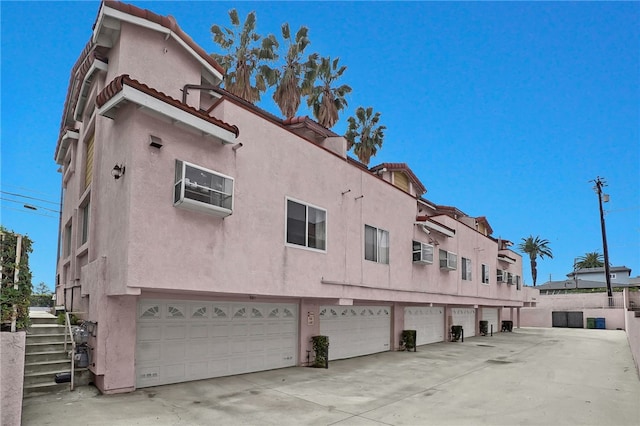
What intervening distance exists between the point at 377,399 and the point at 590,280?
7870 cm

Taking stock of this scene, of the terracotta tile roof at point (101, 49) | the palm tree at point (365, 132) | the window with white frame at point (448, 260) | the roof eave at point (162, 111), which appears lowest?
the window with white frame at point (448, 260)

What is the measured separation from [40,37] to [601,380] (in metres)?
24.9

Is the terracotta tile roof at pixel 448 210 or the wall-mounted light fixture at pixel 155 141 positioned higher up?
the terracotta tile roof at pixel 448 210

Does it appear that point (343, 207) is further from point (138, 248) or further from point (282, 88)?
point (282, 88)

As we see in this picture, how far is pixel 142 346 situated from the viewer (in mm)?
10133

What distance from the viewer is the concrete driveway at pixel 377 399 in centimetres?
816

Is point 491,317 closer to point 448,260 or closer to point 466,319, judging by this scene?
point 466,319

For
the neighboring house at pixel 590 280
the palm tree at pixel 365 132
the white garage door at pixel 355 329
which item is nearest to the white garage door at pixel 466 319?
the white garage door at pixel 355 329

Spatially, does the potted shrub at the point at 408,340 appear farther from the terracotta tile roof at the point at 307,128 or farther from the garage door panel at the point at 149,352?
the garage door panel at the point at 149,352

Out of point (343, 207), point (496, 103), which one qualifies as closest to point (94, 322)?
point (343, 207)

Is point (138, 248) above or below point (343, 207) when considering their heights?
below

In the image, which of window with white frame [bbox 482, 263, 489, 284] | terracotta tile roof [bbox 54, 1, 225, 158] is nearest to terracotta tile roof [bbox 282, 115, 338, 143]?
terracotta tile roof [bbox 54, 1, 225, 158]

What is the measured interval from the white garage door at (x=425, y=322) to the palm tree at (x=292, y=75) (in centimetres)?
1445

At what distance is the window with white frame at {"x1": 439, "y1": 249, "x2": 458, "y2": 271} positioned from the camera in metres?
21.3
